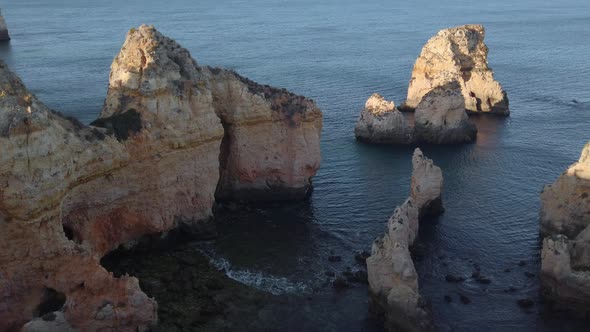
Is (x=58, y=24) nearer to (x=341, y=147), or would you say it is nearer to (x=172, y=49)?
(x=341, y=147)

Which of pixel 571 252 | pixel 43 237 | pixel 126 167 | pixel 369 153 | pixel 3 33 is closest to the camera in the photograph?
pixel 43 237

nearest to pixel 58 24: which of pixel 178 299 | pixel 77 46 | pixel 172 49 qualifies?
pixel 77 46

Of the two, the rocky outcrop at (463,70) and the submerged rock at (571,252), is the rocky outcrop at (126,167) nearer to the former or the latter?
the submerged rock at (571,252)

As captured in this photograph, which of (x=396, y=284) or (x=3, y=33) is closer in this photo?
(x=396, y=284)

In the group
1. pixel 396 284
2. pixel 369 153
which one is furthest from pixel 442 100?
pixel 396 284

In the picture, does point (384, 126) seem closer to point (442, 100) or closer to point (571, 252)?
point (442, 100)

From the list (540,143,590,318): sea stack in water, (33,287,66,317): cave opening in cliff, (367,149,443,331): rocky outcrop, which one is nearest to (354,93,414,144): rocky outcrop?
(540,143,590,318): sea stack in water

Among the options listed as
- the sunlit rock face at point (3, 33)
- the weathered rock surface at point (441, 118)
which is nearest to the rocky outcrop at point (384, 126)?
the weathered rock surface at point (441, 118)

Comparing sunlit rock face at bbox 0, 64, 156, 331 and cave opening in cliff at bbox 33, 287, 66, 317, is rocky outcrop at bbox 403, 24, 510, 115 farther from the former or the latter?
cave opening in cliff at bbox 33, 287, 66, 317
